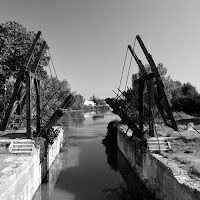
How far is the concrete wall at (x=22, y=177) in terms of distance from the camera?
9055 millimetres

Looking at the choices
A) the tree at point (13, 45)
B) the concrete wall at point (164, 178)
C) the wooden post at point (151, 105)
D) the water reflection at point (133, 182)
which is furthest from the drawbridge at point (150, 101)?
the tree at point (13, 45)

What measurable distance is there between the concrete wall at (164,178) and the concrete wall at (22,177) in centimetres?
602

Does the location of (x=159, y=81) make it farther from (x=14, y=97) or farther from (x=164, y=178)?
(x=14, y=97)

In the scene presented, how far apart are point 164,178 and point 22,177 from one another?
614cm

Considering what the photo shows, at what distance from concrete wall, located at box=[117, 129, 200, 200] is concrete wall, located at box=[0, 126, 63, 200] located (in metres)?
6.02

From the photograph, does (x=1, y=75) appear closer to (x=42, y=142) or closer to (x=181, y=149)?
(x=42, y=142)

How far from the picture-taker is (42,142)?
1644cm

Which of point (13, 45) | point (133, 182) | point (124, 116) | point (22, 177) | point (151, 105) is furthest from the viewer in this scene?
point (13, 45)

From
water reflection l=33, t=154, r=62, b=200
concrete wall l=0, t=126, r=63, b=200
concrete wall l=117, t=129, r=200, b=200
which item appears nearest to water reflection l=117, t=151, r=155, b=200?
concrete wall l=117, t=129, r=200, b=200

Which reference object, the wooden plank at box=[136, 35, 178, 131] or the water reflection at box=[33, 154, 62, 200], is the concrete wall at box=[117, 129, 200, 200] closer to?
the wooden plank at box=[136, 35, 178, 131]

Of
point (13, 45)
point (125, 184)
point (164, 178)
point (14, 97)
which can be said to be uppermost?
point (13, 45)

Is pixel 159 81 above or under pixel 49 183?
above

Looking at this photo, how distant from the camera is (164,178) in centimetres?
1093

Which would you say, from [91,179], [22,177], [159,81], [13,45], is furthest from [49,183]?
[13,45]
